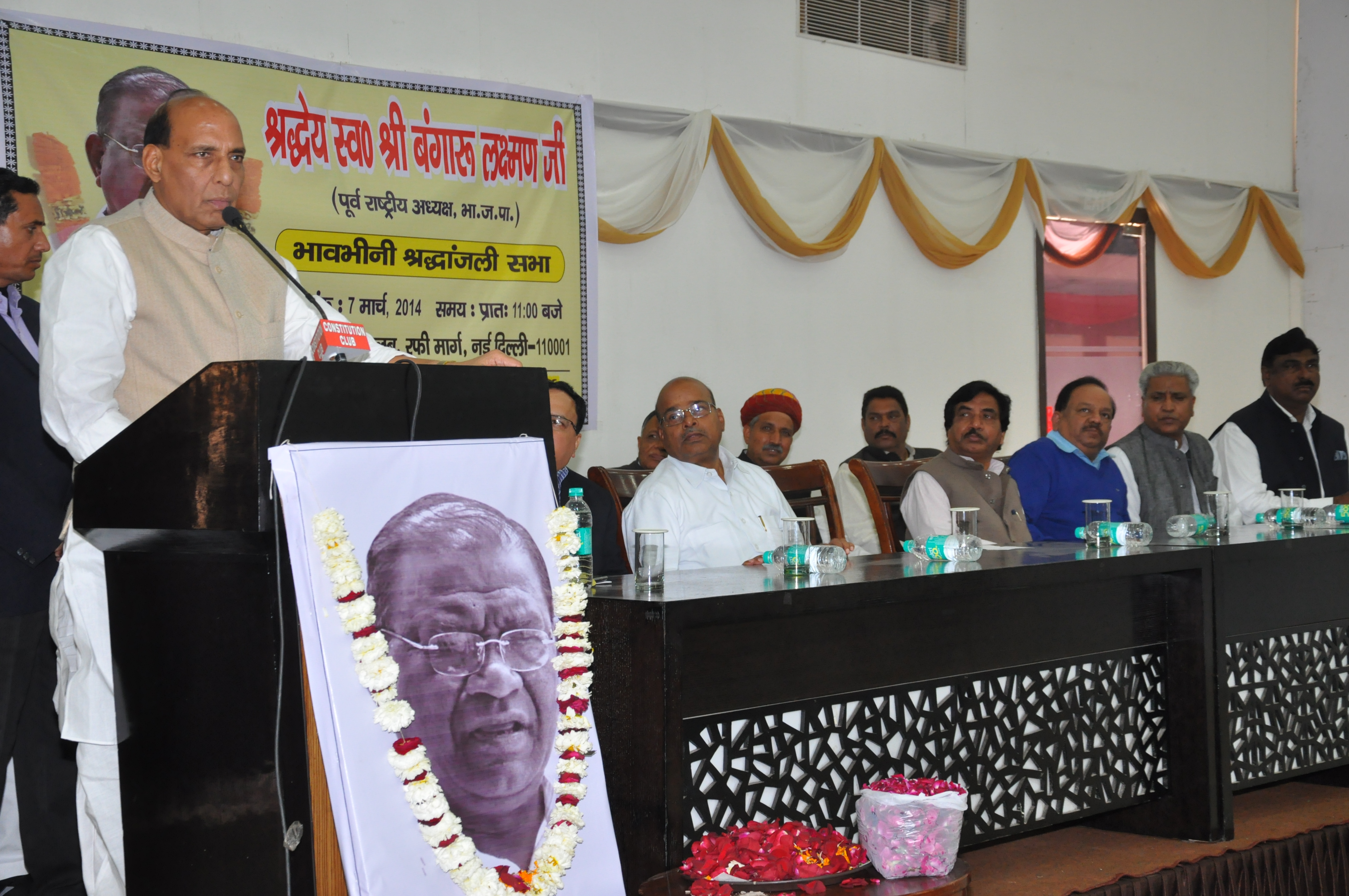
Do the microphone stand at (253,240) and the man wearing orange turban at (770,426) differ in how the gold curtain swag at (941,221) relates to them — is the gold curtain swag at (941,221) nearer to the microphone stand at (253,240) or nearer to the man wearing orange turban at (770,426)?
the man wearing orange turban at (770,426)

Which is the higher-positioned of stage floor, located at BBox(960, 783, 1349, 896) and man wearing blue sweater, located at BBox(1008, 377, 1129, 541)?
man wearing blue sweater, located at BBox(1008, 377, 1129, 541)

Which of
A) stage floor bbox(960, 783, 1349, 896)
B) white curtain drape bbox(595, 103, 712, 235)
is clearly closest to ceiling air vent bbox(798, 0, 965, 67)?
white curtain drape bbox(595, 103, 712, 235)

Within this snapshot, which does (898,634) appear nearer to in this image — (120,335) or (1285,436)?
(120,335)

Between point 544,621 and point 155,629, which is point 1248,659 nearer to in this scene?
point 544,621

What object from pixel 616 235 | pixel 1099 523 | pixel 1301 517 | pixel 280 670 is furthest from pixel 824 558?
pixel 616 235

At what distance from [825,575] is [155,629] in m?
1.23

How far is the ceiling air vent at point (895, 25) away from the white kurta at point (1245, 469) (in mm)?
2451

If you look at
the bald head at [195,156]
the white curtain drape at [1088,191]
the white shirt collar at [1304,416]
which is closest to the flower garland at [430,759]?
the bald head at [195,156]

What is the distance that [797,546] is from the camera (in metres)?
2.39

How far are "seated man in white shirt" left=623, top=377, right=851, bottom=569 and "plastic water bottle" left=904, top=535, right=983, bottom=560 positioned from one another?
542 mm

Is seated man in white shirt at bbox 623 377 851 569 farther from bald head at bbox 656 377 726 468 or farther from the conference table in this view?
the conference table

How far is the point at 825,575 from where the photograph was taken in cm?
231

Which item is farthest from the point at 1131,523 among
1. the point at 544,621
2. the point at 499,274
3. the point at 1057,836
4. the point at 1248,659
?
the point at 499,274

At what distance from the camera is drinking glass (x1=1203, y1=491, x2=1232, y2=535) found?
308 centimetres
